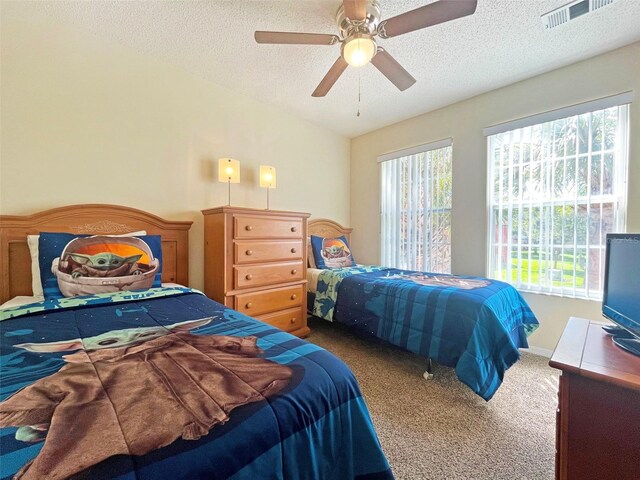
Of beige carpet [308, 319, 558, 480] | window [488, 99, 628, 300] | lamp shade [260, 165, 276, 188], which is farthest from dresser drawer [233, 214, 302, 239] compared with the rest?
window [488, 99, 628, 300]

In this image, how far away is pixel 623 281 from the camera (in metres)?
1.20

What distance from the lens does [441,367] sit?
227cm

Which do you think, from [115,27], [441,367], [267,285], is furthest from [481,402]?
[115,27]

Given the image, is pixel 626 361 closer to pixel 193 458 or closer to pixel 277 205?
pixel 193 458

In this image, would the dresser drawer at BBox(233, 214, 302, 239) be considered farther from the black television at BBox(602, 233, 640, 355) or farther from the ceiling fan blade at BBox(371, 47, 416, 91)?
the black television at BBox(602, 233, 640, 355)

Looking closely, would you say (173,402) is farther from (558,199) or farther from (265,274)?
(558,199)

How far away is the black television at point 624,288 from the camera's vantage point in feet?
3.54

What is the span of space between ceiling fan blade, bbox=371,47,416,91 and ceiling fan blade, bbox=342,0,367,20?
0.86 feet

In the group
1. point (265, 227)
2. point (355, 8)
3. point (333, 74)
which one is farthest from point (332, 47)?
point (265, 227)

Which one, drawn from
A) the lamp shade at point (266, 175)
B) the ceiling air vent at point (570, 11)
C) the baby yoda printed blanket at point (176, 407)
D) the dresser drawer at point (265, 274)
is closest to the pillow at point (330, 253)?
the dresser drawer at point (265, 274)

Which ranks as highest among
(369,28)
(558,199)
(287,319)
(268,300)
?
(369,28)

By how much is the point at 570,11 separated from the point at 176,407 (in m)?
3.00

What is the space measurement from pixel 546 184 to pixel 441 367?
6.35 feet

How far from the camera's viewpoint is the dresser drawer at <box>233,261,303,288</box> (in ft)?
7.68
